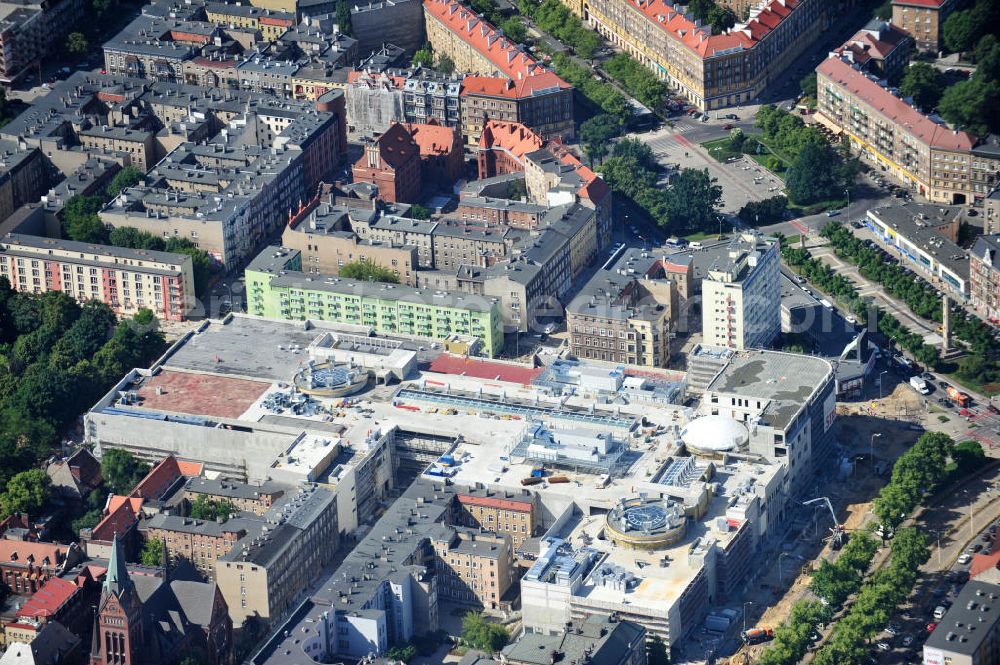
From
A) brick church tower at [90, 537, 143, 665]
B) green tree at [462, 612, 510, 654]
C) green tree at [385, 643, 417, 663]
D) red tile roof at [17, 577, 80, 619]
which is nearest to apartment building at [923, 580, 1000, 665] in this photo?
green tree at [462, 612, 510, 654]

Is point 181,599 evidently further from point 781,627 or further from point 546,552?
point 781,627

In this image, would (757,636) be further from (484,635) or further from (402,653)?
(402,653)

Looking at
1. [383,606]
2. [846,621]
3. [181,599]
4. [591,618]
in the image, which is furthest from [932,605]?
[181,599]

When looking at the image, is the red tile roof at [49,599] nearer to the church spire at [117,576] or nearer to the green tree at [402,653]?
the church spire at [117,576]

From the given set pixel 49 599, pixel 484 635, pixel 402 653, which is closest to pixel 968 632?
pixel 484 635

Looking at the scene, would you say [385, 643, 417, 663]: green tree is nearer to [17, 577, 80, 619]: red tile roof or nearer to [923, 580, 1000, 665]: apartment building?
[17, 577, 80, 619]: red tile roof

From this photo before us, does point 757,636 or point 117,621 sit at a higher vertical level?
point 117,621
